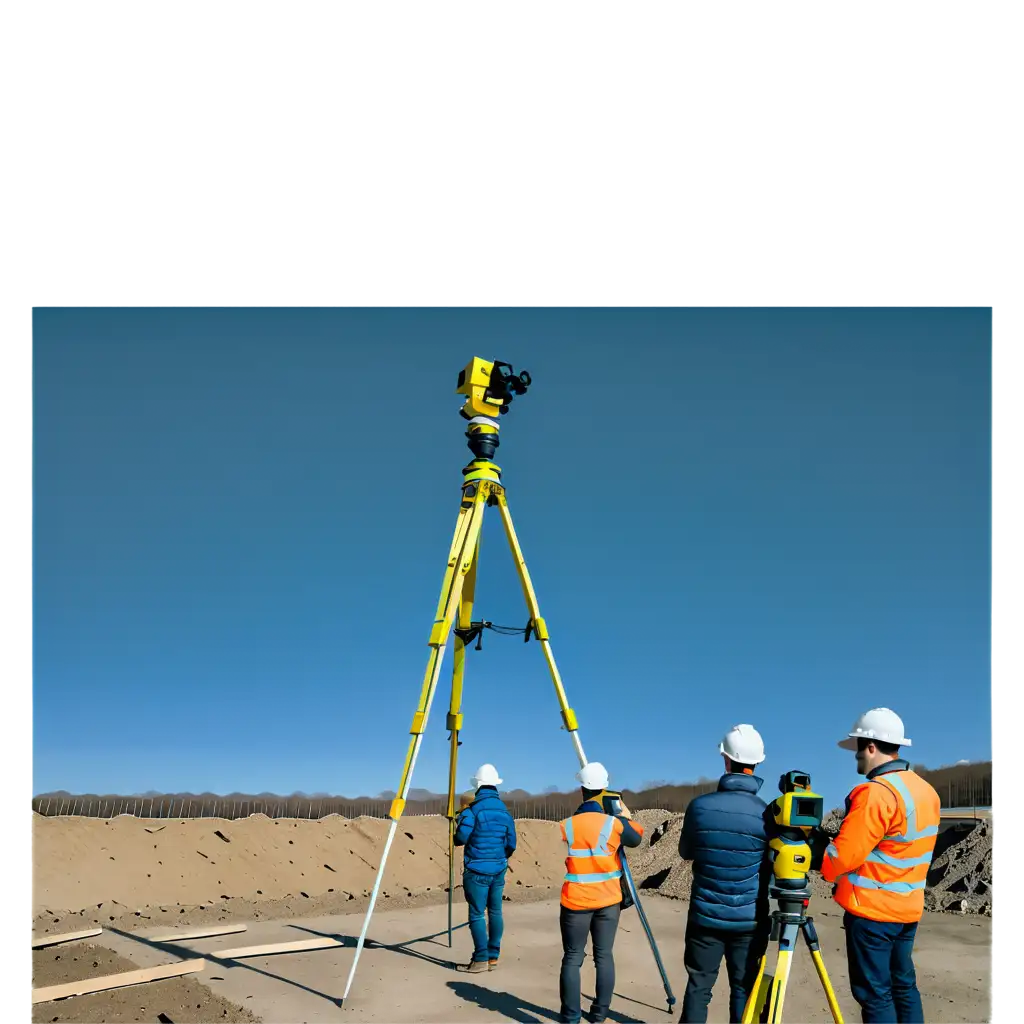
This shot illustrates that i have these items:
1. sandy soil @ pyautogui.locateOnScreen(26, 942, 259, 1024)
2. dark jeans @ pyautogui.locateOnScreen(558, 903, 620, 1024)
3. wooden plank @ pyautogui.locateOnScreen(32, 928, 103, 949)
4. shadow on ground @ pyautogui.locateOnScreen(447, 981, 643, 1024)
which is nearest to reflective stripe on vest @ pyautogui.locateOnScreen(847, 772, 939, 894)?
dark jeans @ pyautogui.locateOnScreen(558, 903, 620, 1024)

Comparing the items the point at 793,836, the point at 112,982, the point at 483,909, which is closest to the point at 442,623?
the point at 483,909

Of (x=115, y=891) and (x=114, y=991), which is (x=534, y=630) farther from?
(x=115, y=891)

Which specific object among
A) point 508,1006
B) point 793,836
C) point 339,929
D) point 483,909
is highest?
point 793,836

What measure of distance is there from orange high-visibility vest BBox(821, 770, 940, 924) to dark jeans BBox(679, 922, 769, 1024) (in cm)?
71

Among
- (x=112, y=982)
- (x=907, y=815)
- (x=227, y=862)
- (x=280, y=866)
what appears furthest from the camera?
(x=280, y=866)

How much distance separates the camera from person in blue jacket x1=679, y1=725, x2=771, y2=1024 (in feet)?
17.6

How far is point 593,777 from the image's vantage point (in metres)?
7.03

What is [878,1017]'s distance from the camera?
5.08 meters

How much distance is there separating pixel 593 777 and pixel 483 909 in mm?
2617

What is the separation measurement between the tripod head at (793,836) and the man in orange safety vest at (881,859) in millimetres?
182

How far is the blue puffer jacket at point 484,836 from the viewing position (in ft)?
28.5

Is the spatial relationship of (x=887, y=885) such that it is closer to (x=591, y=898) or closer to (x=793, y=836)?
(x=793, y=836)

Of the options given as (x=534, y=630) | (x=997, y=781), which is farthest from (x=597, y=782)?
(x=997, y=781)

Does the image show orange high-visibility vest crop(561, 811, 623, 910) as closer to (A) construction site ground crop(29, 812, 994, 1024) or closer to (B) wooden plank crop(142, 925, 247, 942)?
(A) construction site ground crop(29, 812, 994, 1024)
